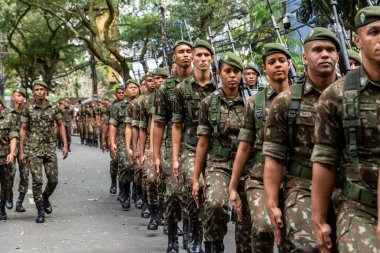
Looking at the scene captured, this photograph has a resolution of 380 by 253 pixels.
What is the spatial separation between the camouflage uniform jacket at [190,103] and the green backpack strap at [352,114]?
150 inches

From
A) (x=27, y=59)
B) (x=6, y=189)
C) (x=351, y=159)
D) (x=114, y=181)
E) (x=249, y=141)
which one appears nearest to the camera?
(x=351, y=159)

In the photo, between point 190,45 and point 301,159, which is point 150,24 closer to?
point 190,45

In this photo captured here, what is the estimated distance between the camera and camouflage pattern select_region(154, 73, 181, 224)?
7789 mm

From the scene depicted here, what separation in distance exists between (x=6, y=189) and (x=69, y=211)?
3.77 ft

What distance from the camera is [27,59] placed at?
43812 mm

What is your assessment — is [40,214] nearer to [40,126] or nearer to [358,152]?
[40,126]

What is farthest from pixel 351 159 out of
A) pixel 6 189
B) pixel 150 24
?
pixel 150 24

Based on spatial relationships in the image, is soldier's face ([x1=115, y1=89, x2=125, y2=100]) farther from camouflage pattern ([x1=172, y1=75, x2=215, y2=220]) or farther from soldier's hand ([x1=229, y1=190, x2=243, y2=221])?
soldier's hand ([x1=229, y1=190, x2=243, y2=221])

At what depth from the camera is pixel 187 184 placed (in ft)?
24.4

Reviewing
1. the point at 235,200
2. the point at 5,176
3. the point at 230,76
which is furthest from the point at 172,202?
the point at 5,176

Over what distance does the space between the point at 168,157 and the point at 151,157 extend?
181 cm

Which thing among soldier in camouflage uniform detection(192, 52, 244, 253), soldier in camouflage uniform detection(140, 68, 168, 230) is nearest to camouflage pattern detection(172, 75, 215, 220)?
soldier in camouflage uniform detection(192, 52, 244, 253)

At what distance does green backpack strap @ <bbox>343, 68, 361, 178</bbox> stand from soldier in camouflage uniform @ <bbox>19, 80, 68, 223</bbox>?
7.50 metres

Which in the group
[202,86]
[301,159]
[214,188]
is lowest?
[214,188]
